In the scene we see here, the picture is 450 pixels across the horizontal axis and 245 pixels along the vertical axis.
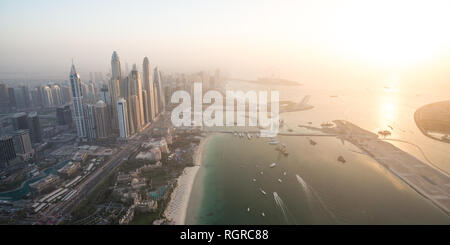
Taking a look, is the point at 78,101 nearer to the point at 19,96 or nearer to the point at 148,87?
the point at 148,87

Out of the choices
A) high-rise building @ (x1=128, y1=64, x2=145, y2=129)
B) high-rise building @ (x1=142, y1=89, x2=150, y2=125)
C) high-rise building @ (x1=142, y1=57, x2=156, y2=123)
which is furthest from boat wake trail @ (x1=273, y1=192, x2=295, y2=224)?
high-rise building @ (x1=142, y1=57, x2=156, y2=123)

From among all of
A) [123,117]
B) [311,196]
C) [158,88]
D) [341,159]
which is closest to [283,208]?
[311,196]

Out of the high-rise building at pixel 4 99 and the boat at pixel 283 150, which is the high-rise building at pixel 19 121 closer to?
the high-rise building at pixel 4 99

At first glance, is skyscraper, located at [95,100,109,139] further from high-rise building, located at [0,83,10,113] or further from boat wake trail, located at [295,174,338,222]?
high-rise building, located at [0,83,10,113]

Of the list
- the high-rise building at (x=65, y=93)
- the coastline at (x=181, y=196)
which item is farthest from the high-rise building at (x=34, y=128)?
the high-rise building at (x=65, y=93)
